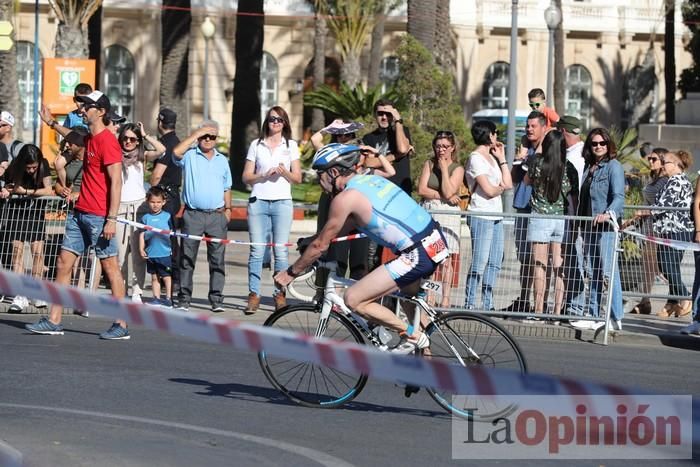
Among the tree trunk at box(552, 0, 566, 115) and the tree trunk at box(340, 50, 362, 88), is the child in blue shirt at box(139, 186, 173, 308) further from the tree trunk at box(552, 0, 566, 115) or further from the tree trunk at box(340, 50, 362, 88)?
the tree trunk at box(340, 50, 362, 88)

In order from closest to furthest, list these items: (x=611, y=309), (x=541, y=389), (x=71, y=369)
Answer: (x=541, y=389), (x=71, y=369), (x=611, y=309)

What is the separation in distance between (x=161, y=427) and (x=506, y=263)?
5.38 metres

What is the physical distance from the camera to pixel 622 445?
7938 millimetres

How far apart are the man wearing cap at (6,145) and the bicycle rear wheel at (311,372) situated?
5.49 meters

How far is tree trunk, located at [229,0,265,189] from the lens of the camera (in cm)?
3020

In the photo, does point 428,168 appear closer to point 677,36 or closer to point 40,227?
point 40,227

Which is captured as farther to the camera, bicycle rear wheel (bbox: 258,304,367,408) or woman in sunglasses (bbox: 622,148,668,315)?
woman in sunglasses (bbox: 622,148,668,315)

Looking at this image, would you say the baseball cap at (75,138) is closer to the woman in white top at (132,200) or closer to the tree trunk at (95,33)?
the woman in white top at (132,200)

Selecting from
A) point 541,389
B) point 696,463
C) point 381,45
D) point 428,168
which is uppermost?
point 381,45

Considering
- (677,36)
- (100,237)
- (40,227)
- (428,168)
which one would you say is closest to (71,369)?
(100,237)

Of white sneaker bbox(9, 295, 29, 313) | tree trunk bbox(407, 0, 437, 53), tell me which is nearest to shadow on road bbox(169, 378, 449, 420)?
white sneaker bbox(9, 295, 29, 313)

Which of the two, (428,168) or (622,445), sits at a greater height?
(428,168)

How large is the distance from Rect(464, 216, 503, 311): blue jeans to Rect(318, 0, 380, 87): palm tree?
43.4 m

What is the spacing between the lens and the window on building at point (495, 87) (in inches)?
2400
